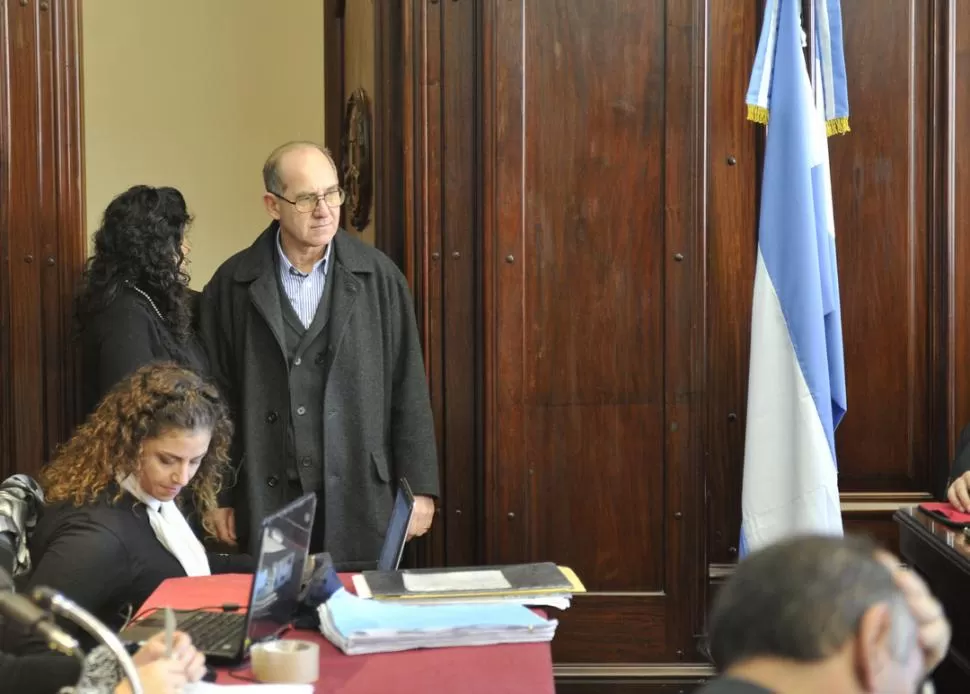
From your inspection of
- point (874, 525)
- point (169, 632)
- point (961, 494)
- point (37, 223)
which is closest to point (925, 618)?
point (169, 632)

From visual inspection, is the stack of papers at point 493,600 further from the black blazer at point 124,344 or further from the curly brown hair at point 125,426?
the black blazer at point 124,344

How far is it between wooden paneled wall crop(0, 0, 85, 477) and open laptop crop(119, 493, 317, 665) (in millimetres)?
1431

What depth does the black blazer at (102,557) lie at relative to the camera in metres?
2.22

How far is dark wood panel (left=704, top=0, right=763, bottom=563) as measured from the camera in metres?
3.68

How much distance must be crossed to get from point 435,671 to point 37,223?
200cm

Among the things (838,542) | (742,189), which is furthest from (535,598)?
(742,189)

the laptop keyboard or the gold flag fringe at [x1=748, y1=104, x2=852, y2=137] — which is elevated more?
the gold flag fringe at [x1=748, y1=104, x2=852, y2=137]

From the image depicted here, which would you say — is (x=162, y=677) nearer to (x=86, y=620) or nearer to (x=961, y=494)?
(x=86, y=620)

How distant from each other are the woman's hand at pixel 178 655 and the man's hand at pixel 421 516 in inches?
61.1

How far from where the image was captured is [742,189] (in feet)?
12.1

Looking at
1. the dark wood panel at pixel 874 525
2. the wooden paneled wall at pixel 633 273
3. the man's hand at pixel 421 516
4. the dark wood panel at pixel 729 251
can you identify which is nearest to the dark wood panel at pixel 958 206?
the wooden paneled wall at pixel 633 273

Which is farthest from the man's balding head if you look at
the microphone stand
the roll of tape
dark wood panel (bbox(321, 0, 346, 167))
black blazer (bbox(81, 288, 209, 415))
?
dark wood panel (bbox(321, 0, 346, 167))

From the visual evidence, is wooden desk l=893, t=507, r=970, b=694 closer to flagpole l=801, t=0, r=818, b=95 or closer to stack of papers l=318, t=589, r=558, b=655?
stack of papers l=318, t=589, r=558, b=655

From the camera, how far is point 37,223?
346 cm
